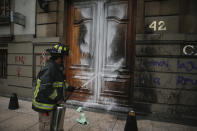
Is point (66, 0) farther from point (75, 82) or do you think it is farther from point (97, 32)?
point (75, 82)

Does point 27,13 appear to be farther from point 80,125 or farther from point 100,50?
point 80,125

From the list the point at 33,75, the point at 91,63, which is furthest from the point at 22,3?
the point at 91,63

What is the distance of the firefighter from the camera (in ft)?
7.23

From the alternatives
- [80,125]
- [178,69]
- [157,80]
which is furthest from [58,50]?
[178,69]

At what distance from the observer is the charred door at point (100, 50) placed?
15.3 feet

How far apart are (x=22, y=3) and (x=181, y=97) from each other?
7.40m

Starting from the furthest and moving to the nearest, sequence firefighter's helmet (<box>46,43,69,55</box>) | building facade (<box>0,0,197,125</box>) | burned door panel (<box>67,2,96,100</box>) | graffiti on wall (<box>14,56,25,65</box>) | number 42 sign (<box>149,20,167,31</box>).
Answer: graffiti on wall (<box>14,56,25,65</box>)
burned door panel (<box>67,2,96,100</box>)
number 42 sign (<box>149,20,167,31</box>)
building facade (<box>0,0,197,125</box>)
firefighter's helmet (<box>46,43,69,55</box>)

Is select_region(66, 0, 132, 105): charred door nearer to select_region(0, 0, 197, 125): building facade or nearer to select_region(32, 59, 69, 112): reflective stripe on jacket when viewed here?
select_region(0, 0, 197, 125): building facade

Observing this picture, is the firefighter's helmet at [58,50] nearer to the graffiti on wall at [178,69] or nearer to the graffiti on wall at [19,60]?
the graffiti on wall at [178,69]

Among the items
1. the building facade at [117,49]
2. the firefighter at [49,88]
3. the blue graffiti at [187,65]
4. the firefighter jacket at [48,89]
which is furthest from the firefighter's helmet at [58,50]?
the blue graffiti at [187,65]

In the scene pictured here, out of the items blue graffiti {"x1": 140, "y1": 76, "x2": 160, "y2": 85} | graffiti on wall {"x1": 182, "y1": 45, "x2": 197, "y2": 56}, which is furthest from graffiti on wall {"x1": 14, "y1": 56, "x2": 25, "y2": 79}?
graffiti on wall {"x1": 182, "y1": 45, "x2": 197, "y2": 56}

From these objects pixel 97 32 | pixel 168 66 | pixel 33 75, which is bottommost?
pixel 33 75

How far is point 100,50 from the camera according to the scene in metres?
4.96

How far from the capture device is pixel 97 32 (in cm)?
498
